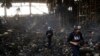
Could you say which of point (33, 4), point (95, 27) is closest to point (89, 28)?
point (95, 27)

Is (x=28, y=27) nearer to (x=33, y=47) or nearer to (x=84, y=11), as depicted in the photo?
(x=84, y=11)

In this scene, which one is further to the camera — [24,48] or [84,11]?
[84,11]

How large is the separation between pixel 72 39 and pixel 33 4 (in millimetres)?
26264

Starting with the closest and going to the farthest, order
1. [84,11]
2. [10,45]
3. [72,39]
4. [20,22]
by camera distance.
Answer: [72,39], [10,45], [84,11], [20,22]

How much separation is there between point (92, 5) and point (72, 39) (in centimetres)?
1325

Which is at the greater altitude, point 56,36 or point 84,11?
point 84,11

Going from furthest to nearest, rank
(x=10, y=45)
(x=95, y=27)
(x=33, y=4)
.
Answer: (x=33, y=4) → (x=95, y=27) → (x=10, y=45)

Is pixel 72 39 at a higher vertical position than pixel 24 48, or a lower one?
higher

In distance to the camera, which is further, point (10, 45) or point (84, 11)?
point (84, 11)

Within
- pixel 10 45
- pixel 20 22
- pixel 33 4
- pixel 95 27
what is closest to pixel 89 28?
pixel 95 27

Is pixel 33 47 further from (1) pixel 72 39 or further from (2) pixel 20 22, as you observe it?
(2) pixel 20 22

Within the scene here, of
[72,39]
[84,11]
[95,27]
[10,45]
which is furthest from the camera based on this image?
[84,11]

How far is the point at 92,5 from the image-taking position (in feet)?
82.3

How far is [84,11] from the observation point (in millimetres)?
25703
